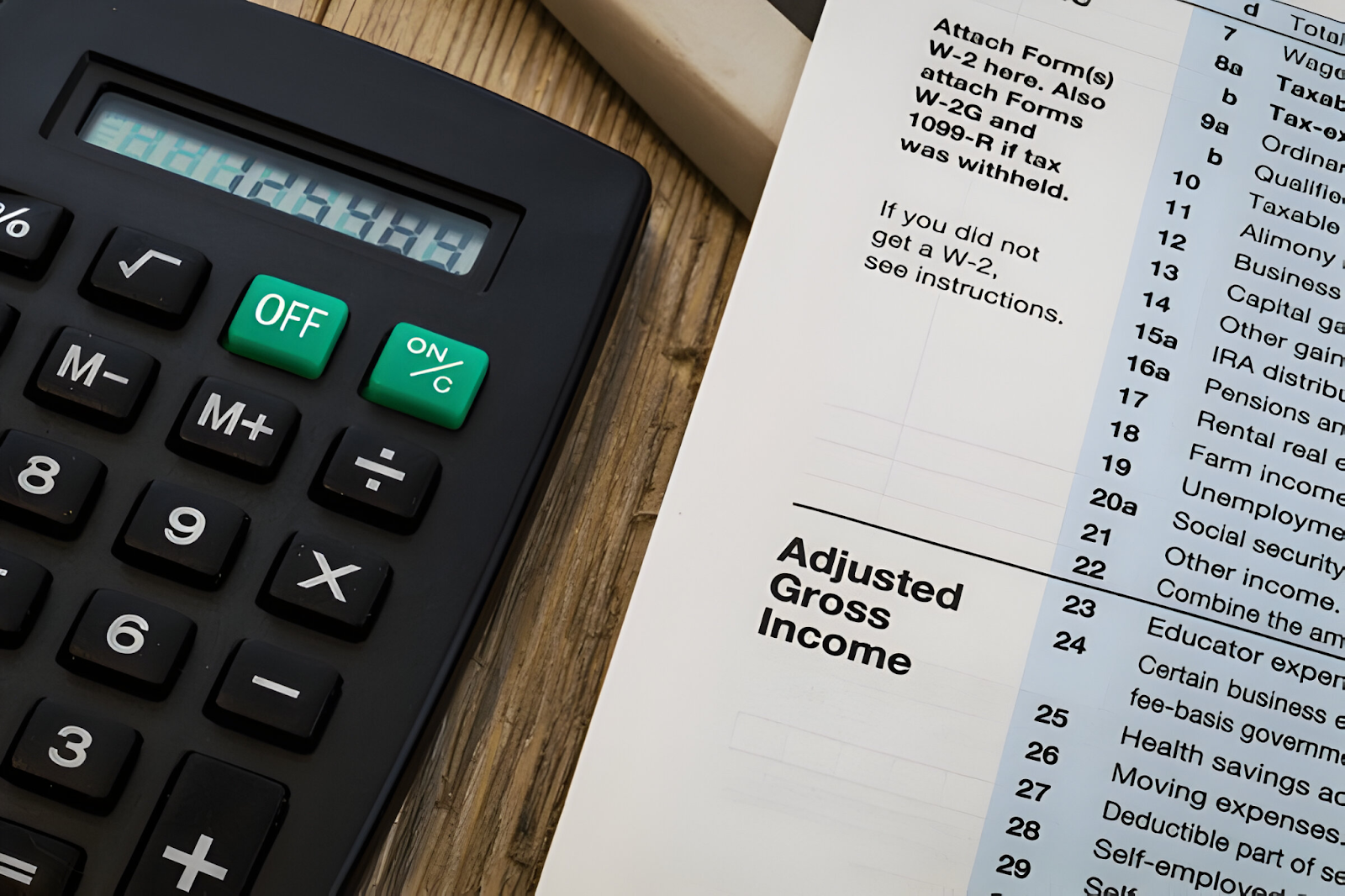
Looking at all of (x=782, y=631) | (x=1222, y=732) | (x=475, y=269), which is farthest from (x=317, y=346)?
(x=1222, y=732)

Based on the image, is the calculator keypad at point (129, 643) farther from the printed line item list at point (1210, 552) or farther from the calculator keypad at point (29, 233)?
the printed line item list at point (1210, 552)

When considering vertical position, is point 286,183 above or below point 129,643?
above

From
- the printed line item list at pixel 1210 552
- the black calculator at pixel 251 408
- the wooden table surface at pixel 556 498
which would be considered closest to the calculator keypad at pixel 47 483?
the black calculator at pixel 251 408

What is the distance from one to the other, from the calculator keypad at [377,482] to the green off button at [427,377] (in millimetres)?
13

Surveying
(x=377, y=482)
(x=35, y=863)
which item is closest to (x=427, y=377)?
(x=377, y=482)

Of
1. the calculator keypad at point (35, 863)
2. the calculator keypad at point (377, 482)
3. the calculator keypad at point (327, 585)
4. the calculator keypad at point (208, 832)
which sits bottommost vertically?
the calculator keypad at point (35, 863)

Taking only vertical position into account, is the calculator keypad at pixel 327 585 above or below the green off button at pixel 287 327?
below

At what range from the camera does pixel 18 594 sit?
0.87ft

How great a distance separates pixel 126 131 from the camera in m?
0.32

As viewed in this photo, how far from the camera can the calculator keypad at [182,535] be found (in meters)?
0.27

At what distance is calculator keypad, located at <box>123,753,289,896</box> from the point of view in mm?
247

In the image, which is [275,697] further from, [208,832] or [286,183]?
[286,183]

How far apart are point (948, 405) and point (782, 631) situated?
8cm

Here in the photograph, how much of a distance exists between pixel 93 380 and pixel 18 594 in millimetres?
61
